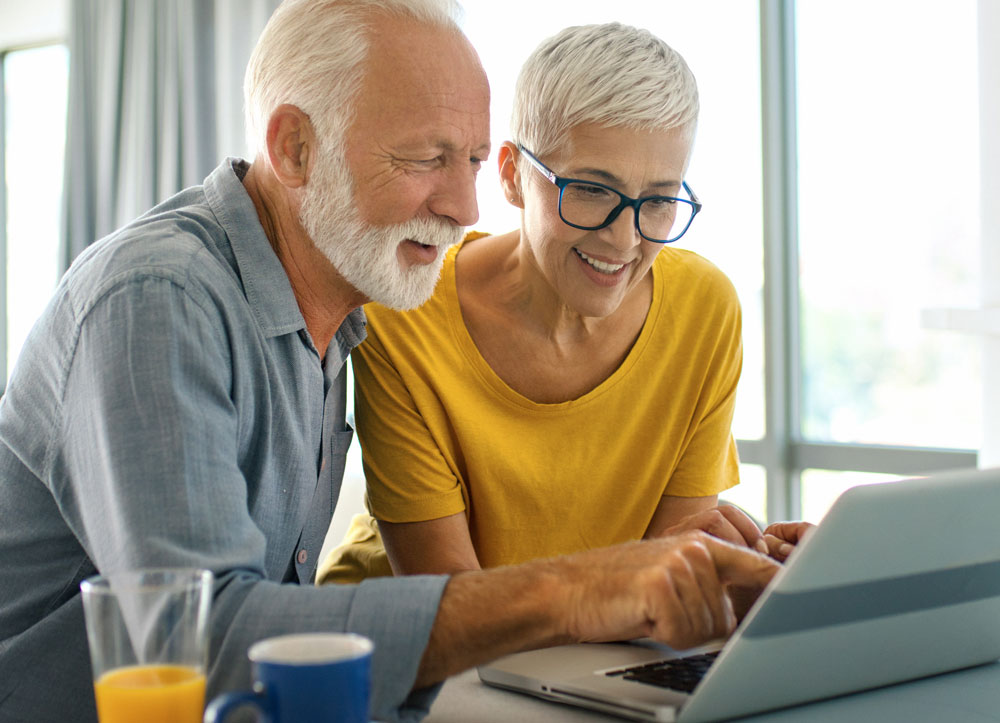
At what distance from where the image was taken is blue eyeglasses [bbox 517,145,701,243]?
153 cm

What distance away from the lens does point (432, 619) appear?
87 cm

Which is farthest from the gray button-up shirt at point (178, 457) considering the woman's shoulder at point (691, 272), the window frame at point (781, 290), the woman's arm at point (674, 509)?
the window frame at point (781, 290)

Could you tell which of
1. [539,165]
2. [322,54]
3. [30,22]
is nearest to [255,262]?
[322,54]

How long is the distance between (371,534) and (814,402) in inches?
96.7

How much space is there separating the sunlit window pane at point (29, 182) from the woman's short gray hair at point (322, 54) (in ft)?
15.0

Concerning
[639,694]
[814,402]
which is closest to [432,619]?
[639,694]

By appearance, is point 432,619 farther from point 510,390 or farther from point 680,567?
point 510,390

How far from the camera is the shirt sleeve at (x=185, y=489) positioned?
34.2 inches

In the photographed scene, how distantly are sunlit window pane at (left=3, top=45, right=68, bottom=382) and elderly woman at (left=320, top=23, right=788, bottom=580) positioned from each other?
14.2ft

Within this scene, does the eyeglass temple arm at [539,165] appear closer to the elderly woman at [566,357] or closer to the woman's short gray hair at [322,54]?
the elderly woman at [566,357]

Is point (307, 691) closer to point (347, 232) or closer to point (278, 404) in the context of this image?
point (278, 404)

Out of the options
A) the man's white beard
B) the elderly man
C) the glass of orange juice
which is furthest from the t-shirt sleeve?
the glass of orange juice

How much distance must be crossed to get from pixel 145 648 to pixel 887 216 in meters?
3.33

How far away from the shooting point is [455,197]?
1319 millimetres
